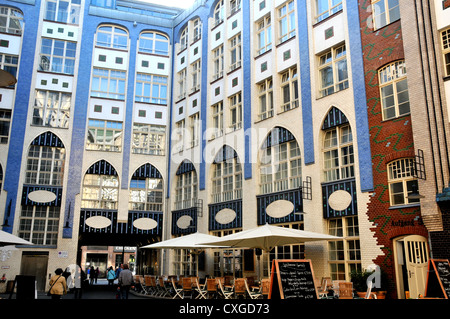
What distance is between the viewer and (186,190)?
2695cm

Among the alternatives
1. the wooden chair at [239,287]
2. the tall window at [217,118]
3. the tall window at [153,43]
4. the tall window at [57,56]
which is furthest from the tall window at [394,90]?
the tall window at [57,56]

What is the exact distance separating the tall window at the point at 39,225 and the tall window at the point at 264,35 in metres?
15.7

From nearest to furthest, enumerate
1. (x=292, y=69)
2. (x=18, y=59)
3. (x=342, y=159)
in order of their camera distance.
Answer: (x=342, y=159), (x=292, y=69), (x=18, y=59)

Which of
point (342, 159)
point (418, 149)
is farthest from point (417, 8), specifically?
point (342, 159)

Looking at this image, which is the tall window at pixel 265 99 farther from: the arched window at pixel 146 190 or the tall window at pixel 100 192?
the tall window at pixel 100 192

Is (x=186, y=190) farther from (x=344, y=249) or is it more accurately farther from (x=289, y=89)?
(x=344, y=249)

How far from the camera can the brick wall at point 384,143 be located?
1400 centimetres

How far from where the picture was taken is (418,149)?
43.4 feet

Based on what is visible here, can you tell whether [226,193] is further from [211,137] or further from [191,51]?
[191,51]

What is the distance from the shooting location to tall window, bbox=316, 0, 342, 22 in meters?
18.2

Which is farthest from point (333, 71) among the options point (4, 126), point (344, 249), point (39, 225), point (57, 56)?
point (4, 126)

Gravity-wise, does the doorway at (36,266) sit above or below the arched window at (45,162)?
below

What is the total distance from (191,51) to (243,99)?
8.09 m

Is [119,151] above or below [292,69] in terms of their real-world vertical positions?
below
